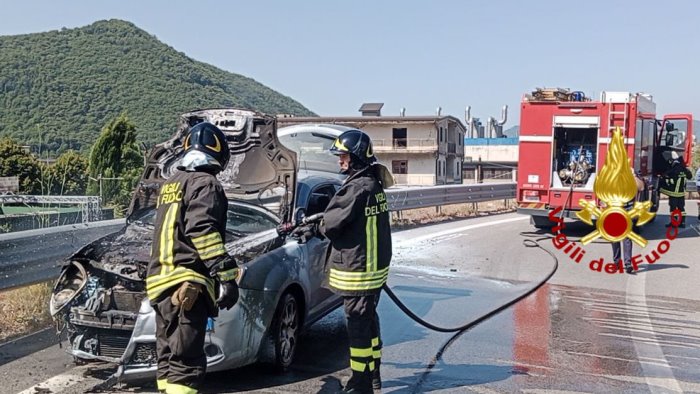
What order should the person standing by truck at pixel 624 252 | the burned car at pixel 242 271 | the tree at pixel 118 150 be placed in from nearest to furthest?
the burned car at pixel 242 271 < the person standing by truck at pixel 624 252 < the tree at pixel 118 150

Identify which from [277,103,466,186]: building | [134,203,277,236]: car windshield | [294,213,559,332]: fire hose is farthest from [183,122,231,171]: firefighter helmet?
[277,103,466,186]: building

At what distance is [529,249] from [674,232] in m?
5.34

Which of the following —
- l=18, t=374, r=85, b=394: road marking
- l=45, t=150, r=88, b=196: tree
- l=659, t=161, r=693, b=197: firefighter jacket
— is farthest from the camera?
l=45, t=150, r=88, b=196: tree

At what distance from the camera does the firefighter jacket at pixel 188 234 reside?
378cm

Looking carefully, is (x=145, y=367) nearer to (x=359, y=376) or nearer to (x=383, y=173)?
(x=359, y=376)

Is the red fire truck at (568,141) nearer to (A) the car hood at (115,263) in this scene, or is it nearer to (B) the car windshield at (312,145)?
(B) the car windshield at (312,145)

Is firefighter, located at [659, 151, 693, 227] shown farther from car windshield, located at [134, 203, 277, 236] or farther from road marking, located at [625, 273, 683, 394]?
car windshield, located at [134, 203, 277, 236]

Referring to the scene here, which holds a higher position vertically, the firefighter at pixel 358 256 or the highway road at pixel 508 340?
Result: the firefighter at pixel 358 256

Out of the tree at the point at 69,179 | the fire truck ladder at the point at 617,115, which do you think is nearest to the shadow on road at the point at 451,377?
the fire truck ladder at the point at 617,115

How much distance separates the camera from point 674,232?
16.0m

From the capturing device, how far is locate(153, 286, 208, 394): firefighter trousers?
3.83 metres

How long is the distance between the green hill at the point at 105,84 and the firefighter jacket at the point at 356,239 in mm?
23121

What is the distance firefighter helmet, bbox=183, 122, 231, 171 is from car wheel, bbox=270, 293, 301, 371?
1.61m

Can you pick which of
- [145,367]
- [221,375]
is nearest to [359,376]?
[221,375]
